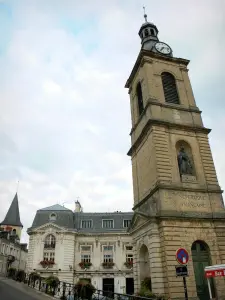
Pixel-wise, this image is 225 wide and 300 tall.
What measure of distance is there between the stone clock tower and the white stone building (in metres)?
17.9

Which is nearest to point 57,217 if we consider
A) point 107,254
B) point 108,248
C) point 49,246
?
point 49,246

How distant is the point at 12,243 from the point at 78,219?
67.0 ft

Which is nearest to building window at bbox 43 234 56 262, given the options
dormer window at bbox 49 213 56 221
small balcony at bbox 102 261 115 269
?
dormer window at bbox 49 213 56 221

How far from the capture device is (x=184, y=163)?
65.1 feet

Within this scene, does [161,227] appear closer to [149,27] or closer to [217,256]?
[217,256]

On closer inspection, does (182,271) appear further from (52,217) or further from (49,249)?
(52,217)

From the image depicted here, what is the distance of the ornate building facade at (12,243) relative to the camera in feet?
158

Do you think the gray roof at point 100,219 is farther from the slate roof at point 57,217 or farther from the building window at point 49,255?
the building window at point 49,255

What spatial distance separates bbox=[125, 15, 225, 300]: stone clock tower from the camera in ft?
52.6

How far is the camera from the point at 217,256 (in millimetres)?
16531

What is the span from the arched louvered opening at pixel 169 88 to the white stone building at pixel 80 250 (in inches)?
887

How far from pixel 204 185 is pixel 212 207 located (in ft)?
5.42

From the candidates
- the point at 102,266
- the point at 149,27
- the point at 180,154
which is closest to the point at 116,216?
the point at 102,266

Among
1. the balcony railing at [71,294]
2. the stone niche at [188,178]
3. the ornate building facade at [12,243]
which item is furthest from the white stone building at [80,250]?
the stone niche at [188,178]
